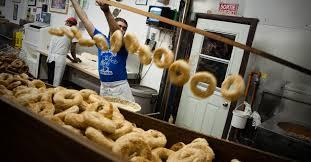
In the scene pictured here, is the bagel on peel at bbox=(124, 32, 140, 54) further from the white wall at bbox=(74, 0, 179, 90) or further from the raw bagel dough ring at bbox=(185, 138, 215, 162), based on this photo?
the white wall at bbox=(74, 0, 179, 90)

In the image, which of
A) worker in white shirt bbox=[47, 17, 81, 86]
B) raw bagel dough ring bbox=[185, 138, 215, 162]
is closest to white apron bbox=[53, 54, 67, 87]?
A: worker in white shirt bbox=[47, 17, 81, 86]

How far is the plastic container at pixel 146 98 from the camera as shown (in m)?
5.50

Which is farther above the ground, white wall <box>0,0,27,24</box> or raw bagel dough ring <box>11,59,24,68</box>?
white wall <box>0,0,27,24</box>

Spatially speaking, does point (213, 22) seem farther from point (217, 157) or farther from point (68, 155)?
point (68, 155)

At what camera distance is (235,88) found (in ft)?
5.51

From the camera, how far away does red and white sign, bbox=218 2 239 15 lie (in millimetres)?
5171

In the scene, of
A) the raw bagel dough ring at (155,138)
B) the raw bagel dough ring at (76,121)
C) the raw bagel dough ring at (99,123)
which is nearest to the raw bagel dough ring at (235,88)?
the raw bagel dough ring at (155,138)

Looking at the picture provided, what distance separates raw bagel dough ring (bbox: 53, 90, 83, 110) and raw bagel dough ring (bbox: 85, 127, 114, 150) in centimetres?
41

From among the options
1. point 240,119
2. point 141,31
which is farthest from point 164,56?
point 141,31

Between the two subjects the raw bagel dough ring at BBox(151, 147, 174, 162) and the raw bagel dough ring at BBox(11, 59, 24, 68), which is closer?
the raw bagel dough ring at BBox(151, 147, 174, 162)

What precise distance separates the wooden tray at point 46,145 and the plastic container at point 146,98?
3749mm

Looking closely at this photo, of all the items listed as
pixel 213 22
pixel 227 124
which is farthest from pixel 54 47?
pixel 227 124

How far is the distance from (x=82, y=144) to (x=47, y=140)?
251mm

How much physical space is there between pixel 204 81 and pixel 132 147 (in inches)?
26.3
